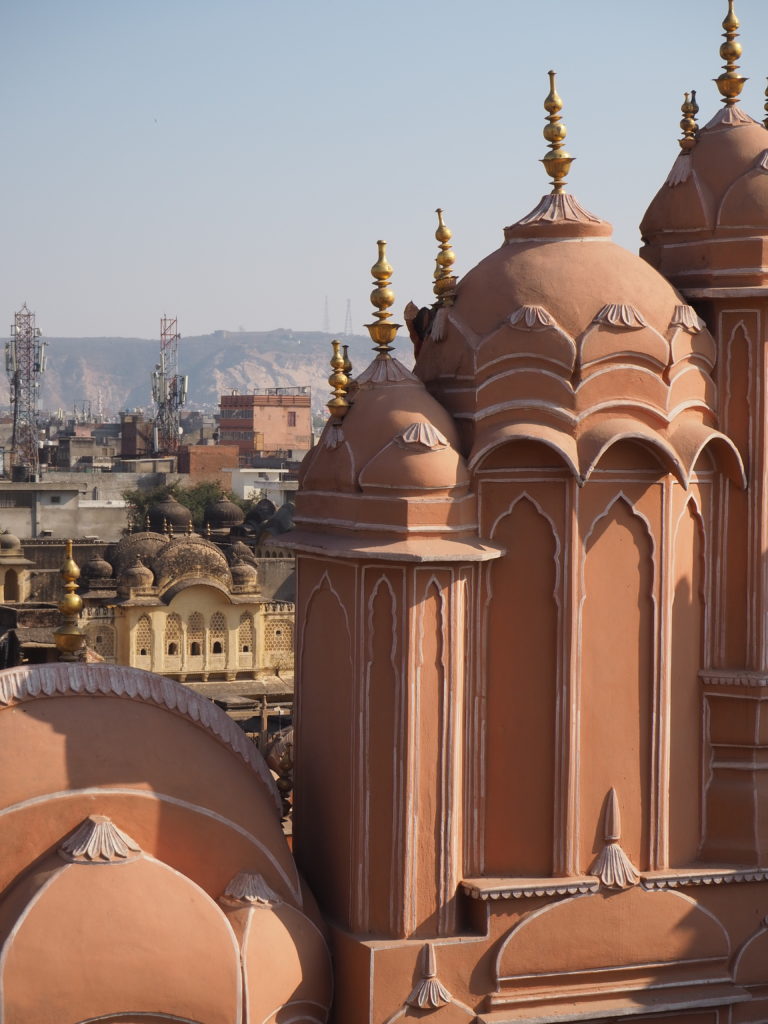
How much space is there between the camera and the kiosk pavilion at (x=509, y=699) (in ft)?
33.3

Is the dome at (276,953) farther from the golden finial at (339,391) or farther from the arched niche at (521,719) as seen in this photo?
the golden finial at (339,391)

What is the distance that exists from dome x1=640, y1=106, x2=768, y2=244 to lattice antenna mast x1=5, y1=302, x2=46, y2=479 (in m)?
60.8

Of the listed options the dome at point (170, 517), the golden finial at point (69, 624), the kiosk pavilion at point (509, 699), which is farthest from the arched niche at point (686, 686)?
the dome at point (170, 517)

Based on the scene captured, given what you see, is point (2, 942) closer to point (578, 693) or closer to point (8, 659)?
point (578, 693)

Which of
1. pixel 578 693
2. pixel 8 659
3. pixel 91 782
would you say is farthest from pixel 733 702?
pixel 8 659

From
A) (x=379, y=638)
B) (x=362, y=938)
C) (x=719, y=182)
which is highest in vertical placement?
(x=719, y=182)

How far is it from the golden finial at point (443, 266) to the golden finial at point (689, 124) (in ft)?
6.10

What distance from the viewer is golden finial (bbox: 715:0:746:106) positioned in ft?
38.9

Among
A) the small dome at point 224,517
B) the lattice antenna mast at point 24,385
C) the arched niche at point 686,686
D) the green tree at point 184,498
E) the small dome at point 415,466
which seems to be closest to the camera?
the small dome at point 415,466

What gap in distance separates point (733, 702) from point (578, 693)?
1307 millimetres

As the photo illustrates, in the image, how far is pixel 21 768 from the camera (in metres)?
9.81

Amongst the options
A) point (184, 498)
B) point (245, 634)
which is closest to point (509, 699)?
point (245, 634)

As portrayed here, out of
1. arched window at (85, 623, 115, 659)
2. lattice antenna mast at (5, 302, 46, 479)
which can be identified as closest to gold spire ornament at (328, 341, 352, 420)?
arched window at (85, 623, 115, 659)

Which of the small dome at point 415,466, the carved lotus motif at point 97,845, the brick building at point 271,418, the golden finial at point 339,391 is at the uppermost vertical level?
the brick building at point 271,418
